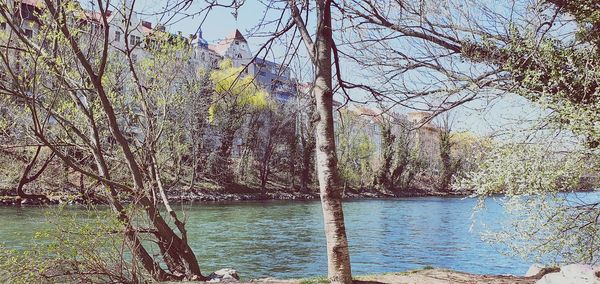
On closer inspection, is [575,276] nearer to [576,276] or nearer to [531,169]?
[576,276]

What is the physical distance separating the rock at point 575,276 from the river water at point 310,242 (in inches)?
149

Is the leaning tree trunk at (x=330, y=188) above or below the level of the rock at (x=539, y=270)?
above

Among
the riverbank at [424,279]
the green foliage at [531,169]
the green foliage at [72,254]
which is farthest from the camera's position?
the green foliage at [531,169]

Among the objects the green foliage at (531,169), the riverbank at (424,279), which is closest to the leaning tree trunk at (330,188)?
the riverbank at (424,279)

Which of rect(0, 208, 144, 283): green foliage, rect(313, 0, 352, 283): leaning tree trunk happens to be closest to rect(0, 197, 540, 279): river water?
rect(0, 208, 144, 283): green foliage

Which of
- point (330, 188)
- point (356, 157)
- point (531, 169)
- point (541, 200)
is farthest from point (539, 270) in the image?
point (356, 157)

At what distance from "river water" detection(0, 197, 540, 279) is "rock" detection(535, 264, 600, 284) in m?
3.80

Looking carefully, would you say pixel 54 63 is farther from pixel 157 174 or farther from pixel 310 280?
pixel 310 280

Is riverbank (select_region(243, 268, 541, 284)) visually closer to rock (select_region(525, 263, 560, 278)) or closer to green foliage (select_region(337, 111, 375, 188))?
rock (select_region(525, 263, 560, 278))

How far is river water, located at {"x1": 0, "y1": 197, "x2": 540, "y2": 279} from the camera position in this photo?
15047 mm

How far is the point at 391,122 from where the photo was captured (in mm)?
9844

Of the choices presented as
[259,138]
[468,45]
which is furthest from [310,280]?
[259,138]

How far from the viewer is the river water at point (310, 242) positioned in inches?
592

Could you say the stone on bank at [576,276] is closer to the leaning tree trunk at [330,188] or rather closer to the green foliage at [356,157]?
the leaning tree trunk at [330,188]
